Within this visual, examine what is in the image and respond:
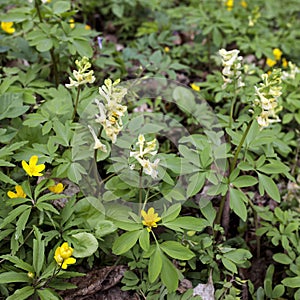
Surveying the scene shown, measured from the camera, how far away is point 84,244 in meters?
1.70

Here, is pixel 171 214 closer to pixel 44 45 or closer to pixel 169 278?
pixel 169 278

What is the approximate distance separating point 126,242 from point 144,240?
8 cm

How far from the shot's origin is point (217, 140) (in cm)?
212

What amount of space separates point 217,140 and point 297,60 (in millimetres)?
1692

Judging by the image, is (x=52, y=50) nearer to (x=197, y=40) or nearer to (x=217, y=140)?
(x=217, y=140)

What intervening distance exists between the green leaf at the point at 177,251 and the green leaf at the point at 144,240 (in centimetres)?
9

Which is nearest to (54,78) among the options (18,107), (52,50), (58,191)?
(52,50)

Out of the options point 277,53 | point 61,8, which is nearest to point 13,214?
point 61,8

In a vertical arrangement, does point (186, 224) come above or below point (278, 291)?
above

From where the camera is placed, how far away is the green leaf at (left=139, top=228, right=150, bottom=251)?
5.07 ft

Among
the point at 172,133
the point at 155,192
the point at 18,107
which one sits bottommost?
the point at 172,133

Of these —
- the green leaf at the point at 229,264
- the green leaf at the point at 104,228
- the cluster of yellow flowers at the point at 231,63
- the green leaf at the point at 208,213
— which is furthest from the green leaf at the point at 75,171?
the cluster of yellow flowers at the point at 231,63

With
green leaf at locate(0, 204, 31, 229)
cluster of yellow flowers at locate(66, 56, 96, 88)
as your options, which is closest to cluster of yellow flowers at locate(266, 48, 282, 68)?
cluster of yellow flowers at locate(66, 56, 96, 88)

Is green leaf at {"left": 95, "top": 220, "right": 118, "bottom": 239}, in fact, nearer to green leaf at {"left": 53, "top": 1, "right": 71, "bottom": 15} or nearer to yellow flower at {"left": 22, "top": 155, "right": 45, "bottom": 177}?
yellow flower at {"left": 22, "top": 155, "right": 45, "bottom": 177}
